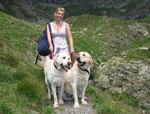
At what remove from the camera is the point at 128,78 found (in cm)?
1434

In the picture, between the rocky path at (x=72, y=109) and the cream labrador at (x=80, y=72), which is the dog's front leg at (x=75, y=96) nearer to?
the cream labrador at (x=80, y=72)

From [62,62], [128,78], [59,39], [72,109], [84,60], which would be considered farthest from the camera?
[128,78]

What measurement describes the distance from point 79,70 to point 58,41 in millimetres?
1984

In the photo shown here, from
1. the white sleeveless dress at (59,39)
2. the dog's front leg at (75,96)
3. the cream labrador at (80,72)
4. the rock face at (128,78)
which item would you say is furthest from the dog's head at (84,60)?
the rock face at (128,78)

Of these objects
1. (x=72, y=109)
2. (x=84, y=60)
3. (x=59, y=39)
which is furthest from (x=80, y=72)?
(x=59, y=39)

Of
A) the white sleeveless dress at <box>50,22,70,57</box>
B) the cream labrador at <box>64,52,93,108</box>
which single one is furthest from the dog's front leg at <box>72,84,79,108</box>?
the white sleeveless dress at <box>50,22,70,57</box>

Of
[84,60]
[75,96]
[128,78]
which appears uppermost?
[84,60]

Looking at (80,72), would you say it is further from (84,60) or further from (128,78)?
(128,78)

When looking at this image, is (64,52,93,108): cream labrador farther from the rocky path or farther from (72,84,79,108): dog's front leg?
the rocky path

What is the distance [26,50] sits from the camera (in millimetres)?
15602

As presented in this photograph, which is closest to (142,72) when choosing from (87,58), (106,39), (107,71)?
(107,71)

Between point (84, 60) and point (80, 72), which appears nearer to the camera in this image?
point (84, 60)

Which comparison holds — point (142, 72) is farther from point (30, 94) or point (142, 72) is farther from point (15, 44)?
point (15, 44)

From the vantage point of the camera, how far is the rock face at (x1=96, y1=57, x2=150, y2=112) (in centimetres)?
1323
